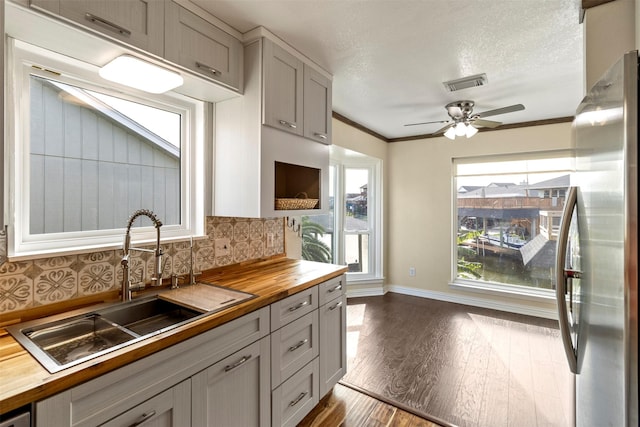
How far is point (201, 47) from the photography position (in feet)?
5.28

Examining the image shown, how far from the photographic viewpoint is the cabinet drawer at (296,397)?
1.60 metres

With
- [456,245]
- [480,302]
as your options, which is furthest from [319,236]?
[480,302]

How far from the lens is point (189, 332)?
1.16m

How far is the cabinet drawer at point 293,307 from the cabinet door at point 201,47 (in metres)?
1.30

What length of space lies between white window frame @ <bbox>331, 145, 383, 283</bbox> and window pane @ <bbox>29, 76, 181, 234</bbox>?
261 cm

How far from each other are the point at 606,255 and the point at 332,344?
5.36 ft

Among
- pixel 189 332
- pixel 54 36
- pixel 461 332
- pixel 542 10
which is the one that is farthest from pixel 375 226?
pixel 54 36

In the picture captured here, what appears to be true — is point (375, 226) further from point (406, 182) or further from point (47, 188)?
point (47, 188)

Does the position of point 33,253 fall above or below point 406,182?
below

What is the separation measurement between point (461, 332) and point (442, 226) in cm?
154

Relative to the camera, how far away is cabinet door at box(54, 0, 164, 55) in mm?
1154

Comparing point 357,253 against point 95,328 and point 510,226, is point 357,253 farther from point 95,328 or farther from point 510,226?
point 95,328

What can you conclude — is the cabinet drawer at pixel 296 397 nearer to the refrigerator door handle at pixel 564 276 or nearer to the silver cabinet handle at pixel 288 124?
the refrigerator door handle at pixel 564 276

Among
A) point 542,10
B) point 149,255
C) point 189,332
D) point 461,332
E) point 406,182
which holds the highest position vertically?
point 542,10
